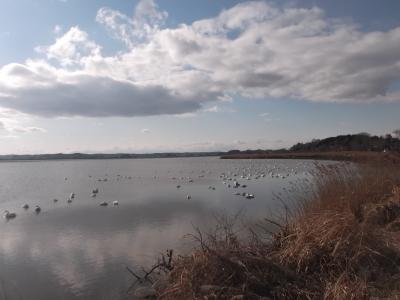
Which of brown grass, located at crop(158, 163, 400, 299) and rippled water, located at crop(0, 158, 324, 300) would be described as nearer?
brown grass, located at crop(158, 163, 400, 299)

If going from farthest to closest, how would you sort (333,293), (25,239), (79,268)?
(25,239) → (79,268) → (333,293)

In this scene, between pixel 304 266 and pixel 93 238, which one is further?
pixel 93 238

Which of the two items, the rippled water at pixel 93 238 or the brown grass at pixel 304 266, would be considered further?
the rippled water at pixel 93 238

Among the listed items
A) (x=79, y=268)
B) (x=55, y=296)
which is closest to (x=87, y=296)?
(x=55, y=296)

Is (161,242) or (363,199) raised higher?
(363,199)

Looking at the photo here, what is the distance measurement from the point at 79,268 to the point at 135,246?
1.48 metres

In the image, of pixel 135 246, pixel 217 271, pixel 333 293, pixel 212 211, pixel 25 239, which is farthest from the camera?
pixel 212 211

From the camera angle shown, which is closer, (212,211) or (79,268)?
(79,268)

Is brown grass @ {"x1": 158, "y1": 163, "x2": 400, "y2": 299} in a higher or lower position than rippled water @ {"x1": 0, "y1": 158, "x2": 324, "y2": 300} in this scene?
higher

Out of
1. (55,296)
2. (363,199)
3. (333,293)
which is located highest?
(363,199)

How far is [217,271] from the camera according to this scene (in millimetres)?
4891

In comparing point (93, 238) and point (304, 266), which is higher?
point (304, 266)

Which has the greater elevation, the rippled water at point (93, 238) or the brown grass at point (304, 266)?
the brown grass at point (304, 266)

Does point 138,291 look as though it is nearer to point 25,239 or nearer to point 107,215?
point 25,239
